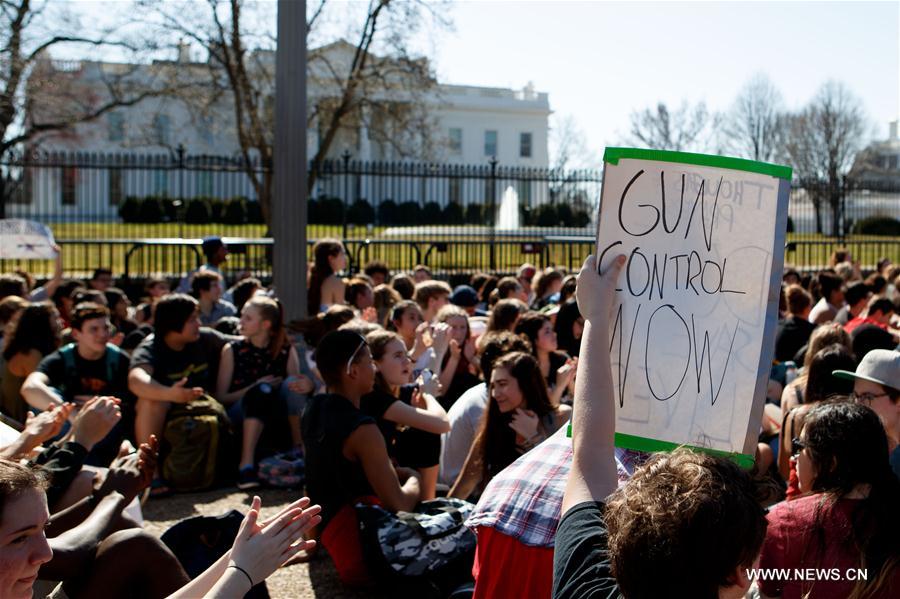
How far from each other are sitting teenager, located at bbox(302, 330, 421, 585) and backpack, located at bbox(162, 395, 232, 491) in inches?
90.7

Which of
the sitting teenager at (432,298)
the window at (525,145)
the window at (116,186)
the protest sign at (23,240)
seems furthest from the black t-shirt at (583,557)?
the window at (525,145)

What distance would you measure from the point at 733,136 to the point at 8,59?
1766 inches

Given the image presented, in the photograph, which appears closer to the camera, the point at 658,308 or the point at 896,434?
the point at 658,308

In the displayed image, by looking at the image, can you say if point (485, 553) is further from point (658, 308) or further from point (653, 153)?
point (653, 153)

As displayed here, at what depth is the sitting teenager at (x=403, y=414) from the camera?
5461mm

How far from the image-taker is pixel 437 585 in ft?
15.0

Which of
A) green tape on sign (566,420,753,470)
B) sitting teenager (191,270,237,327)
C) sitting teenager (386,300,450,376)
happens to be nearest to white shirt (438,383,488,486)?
sitting teenager (386,300,450,376)

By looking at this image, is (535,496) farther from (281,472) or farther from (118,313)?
(118,313)

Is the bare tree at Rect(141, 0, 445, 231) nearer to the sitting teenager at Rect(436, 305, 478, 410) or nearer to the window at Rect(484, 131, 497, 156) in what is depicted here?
the sitting teenager at Rect(436, 305, 478, 410)

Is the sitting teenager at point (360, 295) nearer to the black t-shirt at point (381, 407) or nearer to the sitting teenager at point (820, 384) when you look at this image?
the black t-shirt at point (381, 407)

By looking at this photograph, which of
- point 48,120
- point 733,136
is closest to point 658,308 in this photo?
point 48,120

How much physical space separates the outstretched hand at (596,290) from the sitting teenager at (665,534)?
44 centimetres

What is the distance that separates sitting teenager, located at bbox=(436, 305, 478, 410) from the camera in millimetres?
7113

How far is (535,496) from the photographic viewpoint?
2.62 metres
